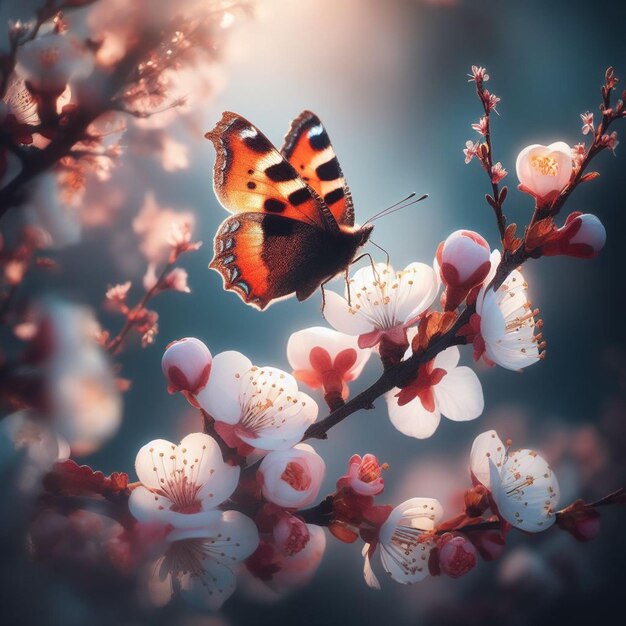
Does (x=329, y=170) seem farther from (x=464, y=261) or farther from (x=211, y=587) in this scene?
(x=211, y=587)

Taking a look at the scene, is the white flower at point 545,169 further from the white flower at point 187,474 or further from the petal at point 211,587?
the petal at point 211,587

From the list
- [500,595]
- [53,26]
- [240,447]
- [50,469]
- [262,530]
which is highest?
[53,26]

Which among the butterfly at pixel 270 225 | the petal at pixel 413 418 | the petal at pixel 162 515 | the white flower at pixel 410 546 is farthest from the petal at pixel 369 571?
the butterfly at pixel 270 225

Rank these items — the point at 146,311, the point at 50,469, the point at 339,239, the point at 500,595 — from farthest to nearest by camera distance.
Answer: the point at 500,595
the point at 146,311
the point at 339,239
the point at 50,469

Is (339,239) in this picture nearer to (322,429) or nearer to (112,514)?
(322,429)

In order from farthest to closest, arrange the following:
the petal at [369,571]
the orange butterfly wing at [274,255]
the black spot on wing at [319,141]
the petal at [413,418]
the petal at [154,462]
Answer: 1. the black spot on wing at [319,141]
2. the orange butterfly wing at [274,255]
3. the petal at [413,418]
4. the petal at [369,571]
5. the petal at [154,462]

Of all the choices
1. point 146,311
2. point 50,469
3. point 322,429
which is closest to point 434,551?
point 322,429
